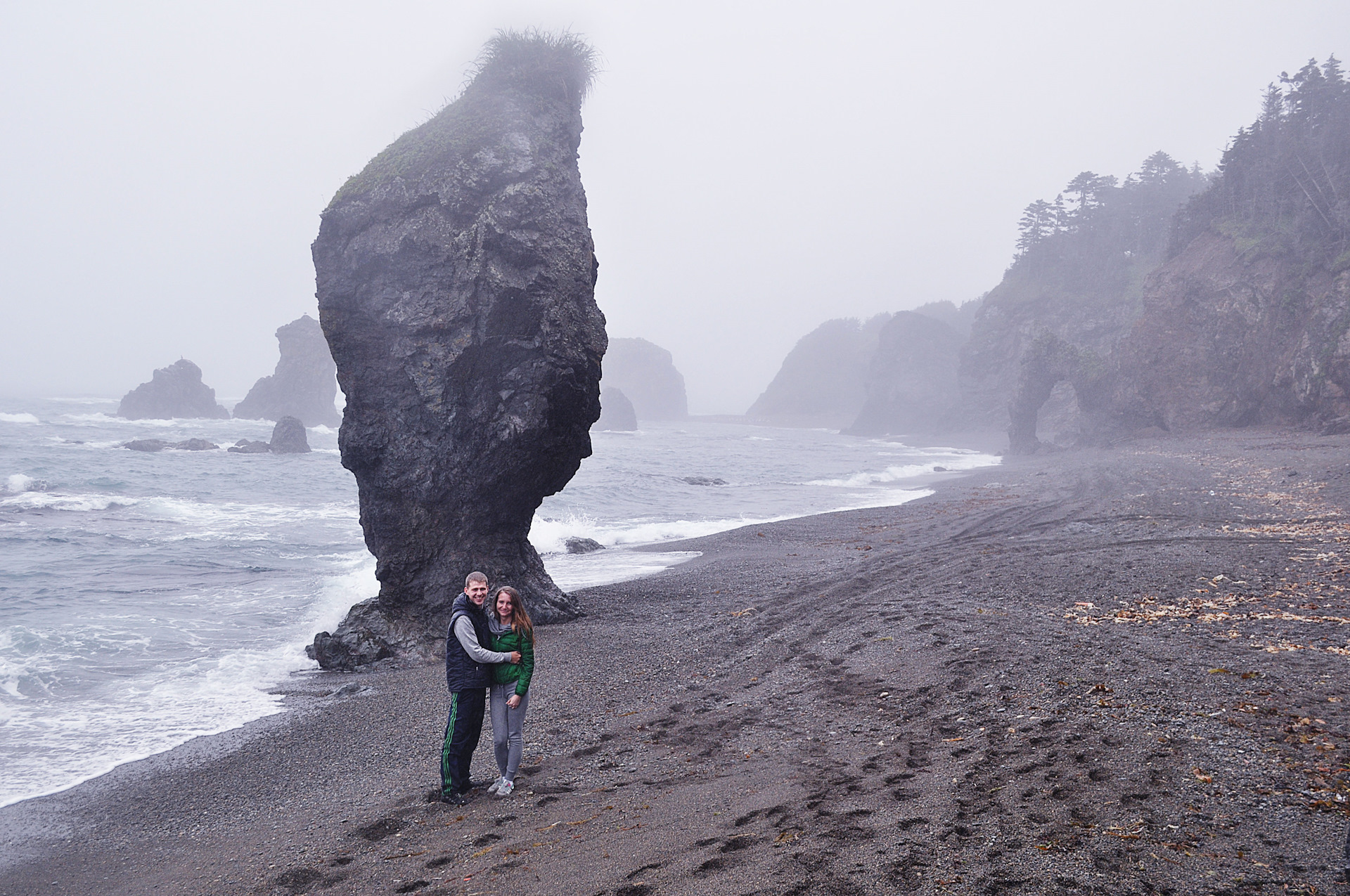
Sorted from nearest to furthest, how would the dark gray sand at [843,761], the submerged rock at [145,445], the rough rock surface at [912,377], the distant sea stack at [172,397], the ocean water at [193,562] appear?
the dark gray sand at [843,761]
the ocean water at [193,562]
the submerged rock at [145,445]
the distant sea stack at [172,397]
the rough rock surface at [912,377]

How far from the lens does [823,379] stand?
15950 centimetres

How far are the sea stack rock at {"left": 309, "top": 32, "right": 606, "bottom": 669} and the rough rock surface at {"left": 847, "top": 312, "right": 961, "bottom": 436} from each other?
8689cm

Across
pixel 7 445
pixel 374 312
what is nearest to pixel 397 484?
pixel 374 312

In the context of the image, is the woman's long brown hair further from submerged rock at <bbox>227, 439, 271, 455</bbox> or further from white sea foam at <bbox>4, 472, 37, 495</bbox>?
submerged rock at <bbox>227, 439, 271, 455</bbox>

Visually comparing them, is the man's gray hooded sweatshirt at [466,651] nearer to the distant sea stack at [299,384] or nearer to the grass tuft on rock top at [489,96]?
the grass tuft on rock top at [489,96]

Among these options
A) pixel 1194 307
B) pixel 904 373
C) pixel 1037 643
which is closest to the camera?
pixel 1037 643

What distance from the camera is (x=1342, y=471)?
20031mm

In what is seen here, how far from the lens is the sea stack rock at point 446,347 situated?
39.5 feet

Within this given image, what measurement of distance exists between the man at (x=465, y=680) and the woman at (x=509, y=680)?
0.08m

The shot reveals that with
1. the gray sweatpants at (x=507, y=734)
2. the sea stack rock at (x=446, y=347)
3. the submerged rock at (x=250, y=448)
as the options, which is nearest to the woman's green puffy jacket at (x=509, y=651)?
the gray sweatpants at (x=507, y=734)

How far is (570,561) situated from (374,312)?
9.00 m

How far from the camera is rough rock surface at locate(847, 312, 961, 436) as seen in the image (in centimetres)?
9512

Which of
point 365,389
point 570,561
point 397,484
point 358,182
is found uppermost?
point 358,182

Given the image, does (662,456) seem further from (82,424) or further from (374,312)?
(82,424)
